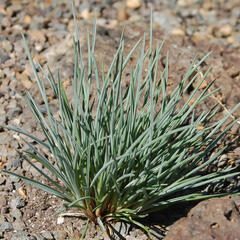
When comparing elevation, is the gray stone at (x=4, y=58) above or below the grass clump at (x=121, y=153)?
above

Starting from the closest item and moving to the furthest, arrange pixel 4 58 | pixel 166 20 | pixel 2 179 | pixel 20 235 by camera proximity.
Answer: pixel 20 235 < pixel 2 179 < pixel 4 58 < pixel 166 20

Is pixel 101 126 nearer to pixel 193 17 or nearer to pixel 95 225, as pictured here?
pixel 95 225

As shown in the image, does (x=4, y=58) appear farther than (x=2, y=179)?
Yes

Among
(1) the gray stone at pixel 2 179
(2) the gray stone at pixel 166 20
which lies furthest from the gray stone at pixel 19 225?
(2) the gray stone at pixel 166 20

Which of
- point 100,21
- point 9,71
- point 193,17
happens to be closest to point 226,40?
point 193,17

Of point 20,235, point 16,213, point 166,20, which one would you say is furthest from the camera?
point 166,20

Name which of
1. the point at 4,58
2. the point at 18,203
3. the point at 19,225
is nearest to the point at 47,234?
the point at 19,225

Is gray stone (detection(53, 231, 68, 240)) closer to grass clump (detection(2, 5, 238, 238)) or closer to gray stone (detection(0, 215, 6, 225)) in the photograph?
grass clump (detection(2, 5, 238, 238))

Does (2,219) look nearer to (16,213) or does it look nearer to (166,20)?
(16,213)

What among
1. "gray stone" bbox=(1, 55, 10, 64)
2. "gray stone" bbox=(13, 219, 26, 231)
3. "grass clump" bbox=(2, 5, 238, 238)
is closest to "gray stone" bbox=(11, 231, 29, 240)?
"gray stone" bbox=(13, 219, 26, 231)

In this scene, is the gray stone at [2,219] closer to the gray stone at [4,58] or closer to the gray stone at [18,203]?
the gray stone at [18,203]

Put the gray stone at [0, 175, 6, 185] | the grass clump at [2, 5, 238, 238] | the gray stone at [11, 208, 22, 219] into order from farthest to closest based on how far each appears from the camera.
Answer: the gray stone at [0, 175, 6, 185] → the gray stone at [11, 208, 22, 219] → the grass clump at [2, 5, 238, 238]
